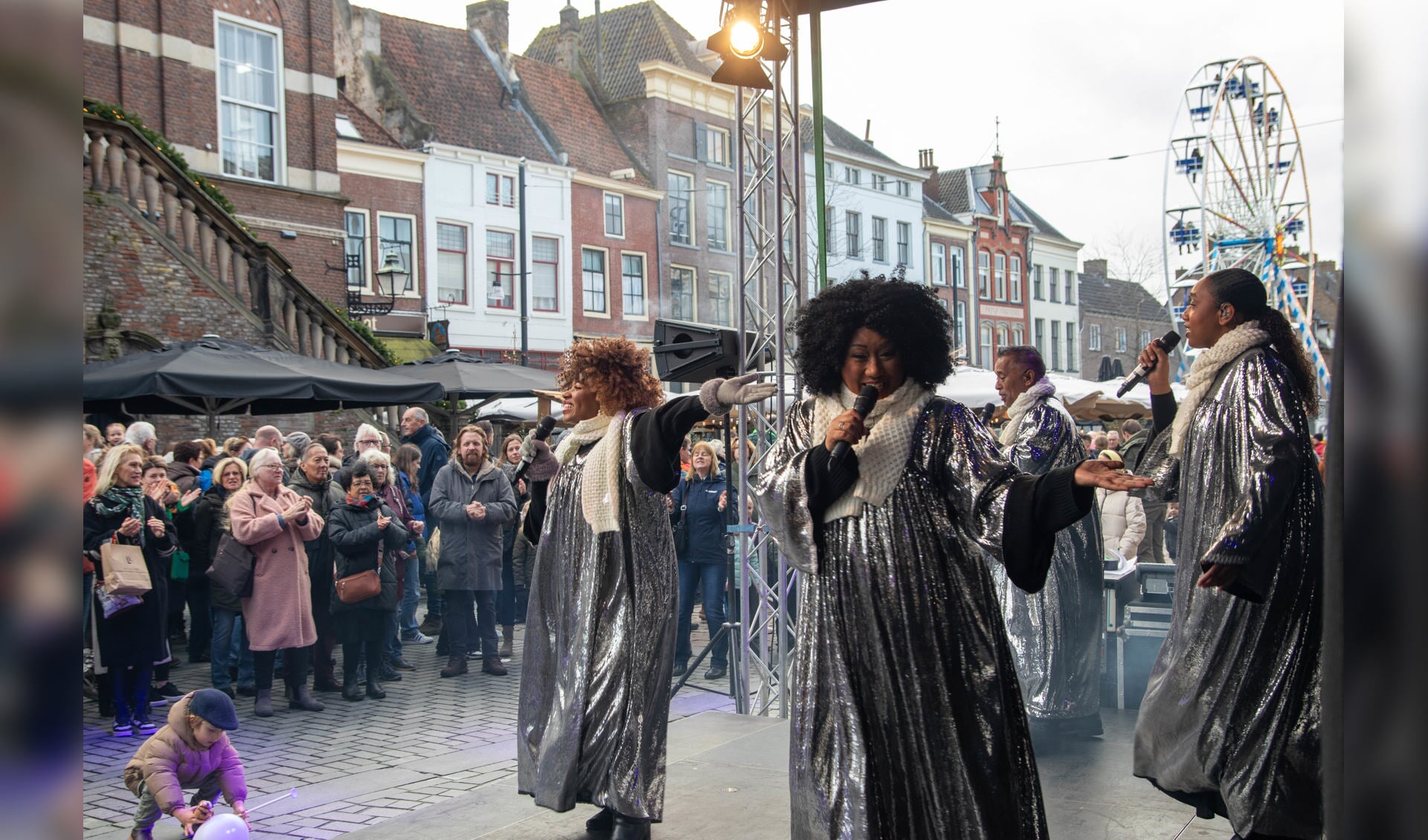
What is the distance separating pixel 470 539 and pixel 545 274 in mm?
21270

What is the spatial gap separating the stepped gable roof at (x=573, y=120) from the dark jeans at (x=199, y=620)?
23.2 m

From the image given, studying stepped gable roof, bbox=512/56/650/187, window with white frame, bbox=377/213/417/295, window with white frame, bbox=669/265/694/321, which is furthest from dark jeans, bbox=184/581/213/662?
window with white frame, bbox=669/265/694/321

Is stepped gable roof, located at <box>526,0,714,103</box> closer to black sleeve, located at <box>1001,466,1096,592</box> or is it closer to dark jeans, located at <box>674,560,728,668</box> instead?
dark jeans, located at <box>674,560,728,668</box>

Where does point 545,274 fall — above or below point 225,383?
above

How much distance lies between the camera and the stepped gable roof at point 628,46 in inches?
1332

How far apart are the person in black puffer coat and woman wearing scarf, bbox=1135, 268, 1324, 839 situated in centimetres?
536

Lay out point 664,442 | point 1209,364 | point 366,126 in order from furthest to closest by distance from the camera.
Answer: point 366,126 < point 664,442 < point 1209,364

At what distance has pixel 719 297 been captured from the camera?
3453cm

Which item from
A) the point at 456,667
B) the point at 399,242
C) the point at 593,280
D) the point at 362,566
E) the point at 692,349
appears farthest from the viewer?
the point at 593,280

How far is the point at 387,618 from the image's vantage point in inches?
322

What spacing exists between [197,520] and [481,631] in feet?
7.20

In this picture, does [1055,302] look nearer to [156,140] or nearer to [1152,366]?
[156,140]

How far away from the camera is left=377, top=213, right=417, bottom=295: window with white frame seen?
25.4m

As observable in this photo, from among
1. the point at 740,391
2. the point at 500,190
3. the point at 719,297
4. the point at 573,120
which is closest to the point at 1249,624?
the point at 740,391
